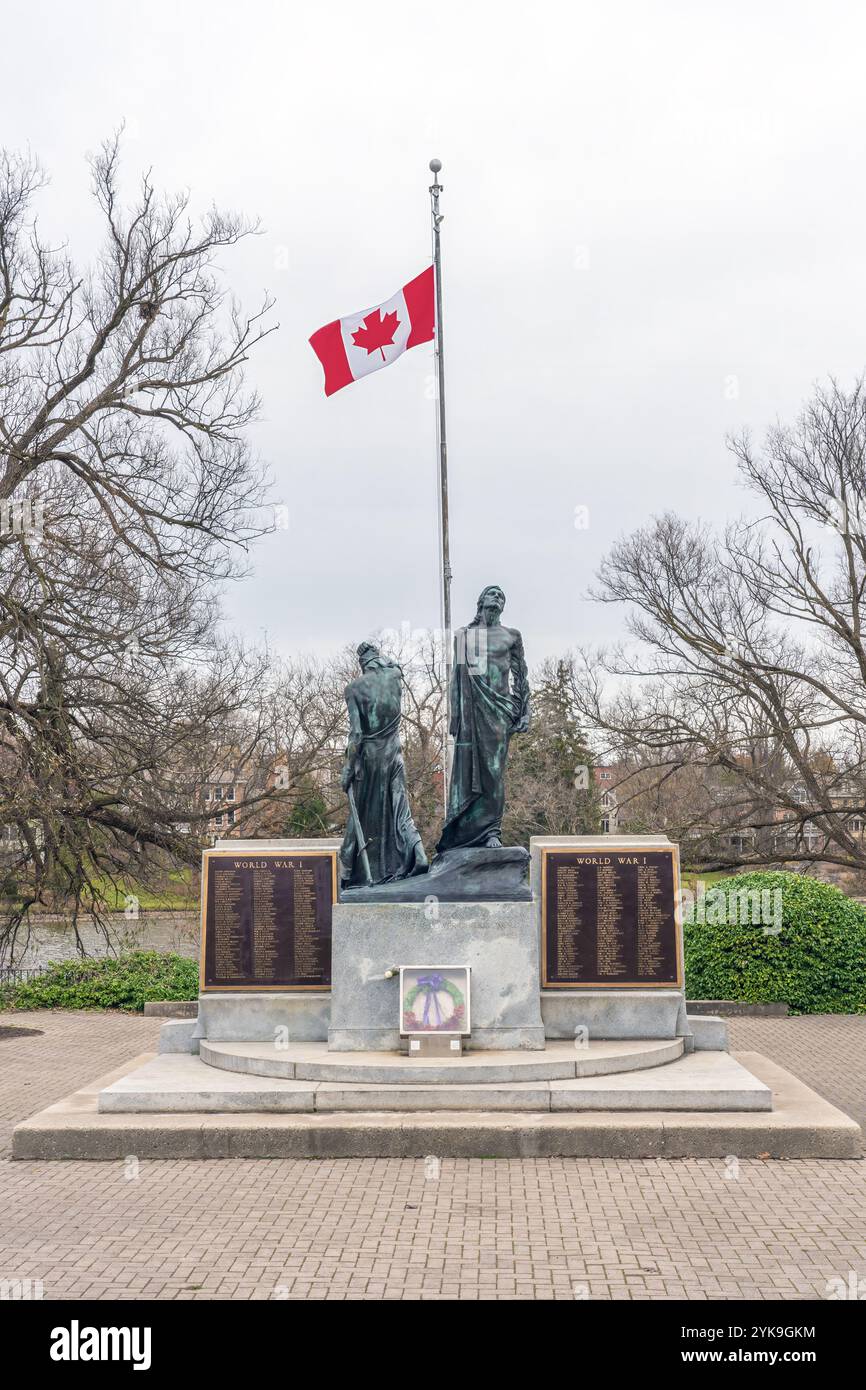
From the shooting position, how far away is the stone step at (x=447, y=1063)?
10.7m

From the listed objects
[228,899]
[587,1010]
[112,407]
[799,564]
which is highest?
[112,407]

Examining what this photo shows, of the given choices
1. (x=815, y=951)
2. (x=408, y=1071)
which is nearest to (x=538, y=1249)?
(x=408, y=1071)

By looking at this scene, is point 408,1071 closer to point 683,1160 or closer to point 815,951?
point 683,1160

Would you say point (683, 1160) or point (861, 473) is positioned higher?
point (861, 473)

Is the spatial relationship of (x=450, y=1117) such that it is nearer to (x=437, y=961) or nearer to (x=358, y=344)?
(x=437, y=961)

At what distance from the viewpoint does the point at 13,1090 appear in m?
13.2

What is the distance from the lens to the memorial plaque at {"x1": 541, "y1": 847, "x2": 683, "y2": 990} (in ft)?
39.2

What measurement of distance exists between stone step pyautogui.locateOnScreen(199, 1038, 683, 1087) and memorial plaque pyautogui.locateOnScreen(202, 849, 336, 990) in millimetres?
703

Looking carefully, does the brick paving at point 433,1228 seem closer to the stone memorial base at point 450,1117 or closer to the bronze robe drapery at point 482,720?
the stone memorial base at point 450,1117

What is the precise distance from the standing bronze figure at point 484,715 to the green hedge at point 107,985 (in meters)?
7.88

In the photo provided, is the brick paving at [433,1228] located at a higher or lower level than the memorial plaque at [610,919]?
lower

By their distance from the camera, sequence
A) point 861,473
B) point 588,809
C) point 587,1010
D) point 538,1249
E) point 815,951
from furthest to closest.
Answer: point 588,809
point 861,473
point 815,951
point 587,1010
point 538,1249

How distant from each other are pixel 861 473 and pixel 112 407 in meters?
11.7

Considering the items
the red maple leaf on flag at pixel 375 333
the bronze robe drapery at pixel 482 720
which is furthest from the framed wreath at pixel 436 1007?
the red maple leaf on flag at pixel 375 333
